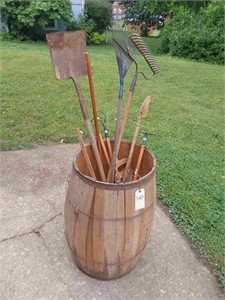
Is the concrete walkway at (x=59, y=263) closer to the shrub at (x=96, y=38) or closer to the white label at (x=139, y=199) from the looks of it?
the white label at (x=139, y=199)

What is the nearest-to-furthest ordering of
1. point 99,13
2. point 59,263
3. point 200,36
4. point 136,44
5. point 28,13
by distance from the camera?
point 136,44 < point 59,263 < point 200,36 < point 28,13 < point 99,13

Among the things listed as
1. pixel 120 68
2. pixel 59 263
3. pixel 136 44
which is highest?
pixel 136 44

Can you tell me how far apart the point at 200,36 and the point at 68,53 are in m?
6.22

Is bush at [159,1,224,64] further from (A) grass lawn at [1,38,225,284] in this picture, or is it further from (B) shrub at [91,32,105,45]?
(B) shrub at [91,32,105,45]

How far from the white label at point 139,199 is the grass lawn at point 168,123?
0.70m

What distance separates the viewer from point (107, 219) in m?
1.34

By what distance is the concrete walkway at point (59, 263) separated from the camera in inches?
62.3

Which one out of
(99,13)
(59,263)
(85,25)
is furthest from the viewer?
(99,13)

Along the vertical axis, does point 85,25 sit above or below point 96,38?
above

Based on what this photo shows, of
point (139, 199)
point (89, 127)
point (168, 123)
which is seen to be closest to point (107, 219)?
point (139, 199)

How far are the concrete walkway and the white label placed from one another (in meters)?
0.51

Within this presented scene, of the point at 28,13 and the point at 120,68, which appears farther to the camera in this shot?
the point at 28,13

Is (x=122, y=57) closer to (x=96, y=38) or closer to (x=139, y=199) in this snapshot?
(x=139, y=199)

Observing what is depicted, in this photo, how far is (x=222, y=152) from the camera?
290cm
